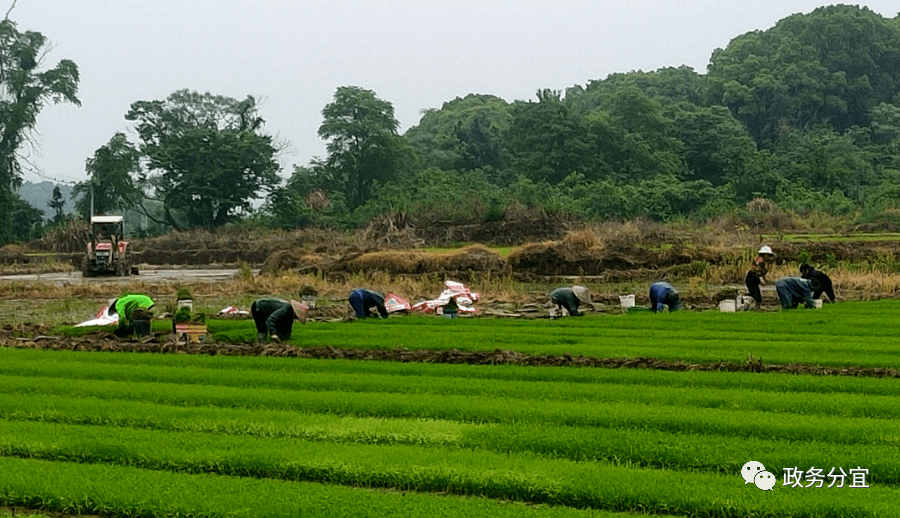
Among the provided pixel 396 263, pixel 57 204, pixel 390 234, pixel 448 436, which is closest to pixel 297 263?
pixel 396 263

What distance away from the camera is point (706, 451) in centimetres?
704

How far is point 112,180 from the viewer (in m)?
61.0

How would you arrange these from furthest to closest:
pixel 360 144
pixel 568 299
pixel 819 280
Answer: pixel 360 144, pixel 819 280, pixel 568 299

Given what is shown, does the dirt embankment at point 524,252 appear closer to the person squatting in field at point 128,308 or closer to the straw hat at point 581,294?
the straw hat at point 581,294

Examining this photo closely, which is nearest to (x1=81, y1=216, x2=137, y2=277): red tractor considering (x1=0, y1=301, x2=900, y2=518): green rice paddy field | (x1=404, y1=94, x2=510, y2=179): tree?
(x1=0, y1=301, x2=900, y2=518): green rice paddy field

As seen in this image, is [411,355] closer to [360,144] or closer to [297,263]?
[297,263]

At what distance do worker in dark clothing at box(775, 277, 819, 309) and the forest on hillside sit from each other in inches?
1108

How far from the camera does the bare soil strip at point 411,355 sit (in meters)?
10.8

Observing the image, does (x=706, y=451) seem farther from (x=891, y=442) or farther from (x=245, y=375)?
(x=245, y=375)

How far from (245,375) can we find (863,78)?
83.6 meters

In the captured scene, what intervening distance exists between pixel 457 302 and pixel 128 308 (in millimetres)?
6796

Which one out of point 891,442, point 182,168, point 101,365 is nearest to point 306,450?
point 891,442

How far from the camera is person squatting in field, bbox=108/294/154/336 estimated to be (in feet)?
47.8

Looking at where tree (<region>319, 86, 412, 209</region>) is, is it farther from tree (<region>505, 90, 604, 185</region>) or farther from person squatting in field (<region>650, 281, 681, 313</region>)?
person squatting in field (<region>650, 281, 681, 313</region>)
